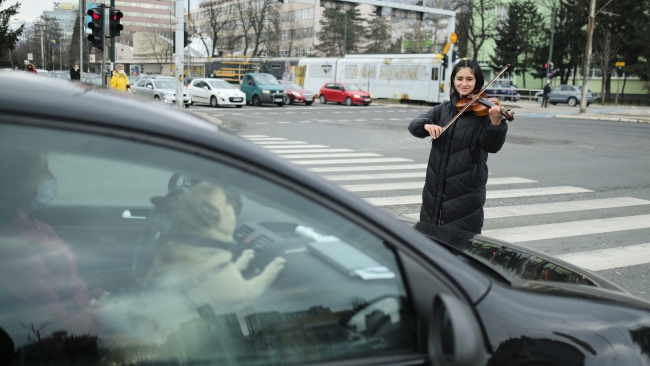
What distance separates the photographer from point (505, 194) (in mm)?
9148

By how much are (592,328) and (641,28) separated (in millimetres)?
54695

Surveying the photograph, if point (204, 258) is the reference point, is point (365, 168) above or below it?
below

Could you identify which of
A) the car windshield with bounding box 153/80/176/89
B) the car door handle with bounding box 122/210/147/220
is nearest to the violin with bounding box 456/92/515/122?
the car door handle with bounding box 122/210/147/220

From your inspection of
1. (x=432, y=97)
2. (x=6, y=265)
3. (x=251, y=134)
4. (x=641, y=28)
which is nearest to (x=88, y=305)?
(x=6, y=265)

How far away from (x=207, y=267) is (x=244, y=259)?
0.32 feet

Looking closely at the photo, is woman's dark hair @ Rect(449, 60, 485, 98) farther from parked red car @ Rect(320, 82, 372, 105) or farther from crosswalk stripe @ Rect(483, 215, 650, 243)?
parked red car @ Rect(320, 82, 372, 105)

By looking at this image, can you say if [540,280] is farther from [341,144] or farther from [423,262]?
[341,144]

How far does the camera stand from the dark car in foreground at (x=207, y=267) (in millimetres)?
1381

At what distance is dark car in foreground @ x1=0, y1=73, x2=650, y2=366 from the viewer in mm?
1381

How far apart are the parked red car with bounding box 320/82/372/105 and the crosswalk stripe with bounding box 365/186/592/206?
2645cm

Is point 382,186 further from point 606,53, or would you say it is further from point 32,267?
point 606,53

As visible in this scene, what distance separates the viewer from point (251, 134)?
17859 mm

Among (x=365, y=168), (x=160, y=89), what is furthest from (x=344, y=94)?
(x=365, y=168)

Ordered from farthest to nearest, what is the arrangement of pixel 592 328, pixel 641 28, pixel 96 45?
pixel 641 28 → pixel 96 45 → pixel 592 328
